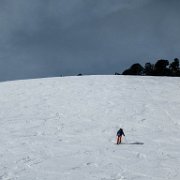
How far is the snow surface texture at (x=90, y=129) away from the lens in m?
16.2

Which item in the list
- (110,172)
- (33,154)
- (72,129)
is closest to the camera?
(110,172)

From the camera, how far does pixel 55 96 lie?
34.0 metres

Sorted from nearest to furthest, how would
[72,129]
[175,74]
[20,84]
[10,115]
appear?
1. [72,129]
2. [10,115]
3. [20,84]
4. [175,74]

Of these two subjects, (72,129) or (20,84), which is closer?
(72,129)

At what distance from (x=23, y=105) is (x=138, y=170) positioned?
16.7 meters

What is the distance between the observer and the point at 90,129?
23594 millimetres

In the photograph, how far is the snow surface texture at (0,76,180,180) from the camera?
16219mm

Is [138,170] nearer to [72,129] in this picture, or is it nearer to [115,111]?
[72,129]

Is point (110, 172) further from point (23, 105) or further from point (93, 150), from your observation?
point (23, 105)

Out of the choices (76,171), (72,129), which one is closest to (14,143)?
(72,129)

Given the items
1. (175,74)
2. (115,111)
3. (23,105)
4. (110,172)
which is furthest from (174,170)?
(175,74)

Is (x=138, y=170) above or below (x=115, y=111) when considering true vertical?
below

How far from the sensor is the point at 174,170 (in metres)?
16.0

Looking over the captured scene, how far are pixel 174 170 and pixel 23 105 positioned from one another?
1734cm
